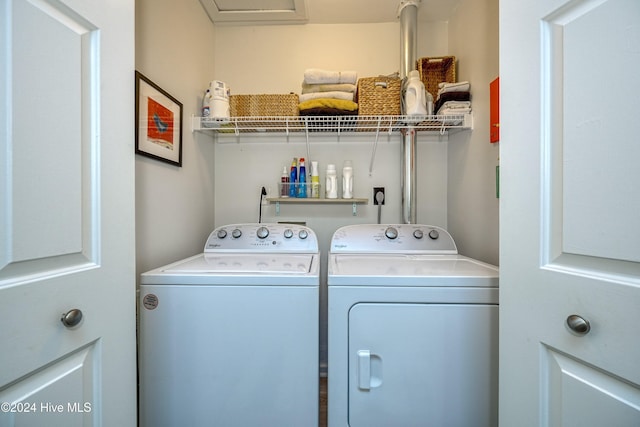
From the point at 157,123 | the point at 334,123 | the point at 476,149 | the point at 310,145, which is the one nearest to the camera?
the point at 157,123

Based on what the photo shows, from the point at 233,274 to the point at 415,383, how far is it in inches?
32.9

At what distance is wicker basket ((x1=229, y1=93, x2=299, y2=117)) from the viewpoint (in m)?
1.72

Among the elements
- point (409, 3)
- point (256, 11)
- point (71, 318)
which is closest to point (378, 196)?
point (409, 3)

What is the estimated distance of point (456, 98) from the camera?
169 cm

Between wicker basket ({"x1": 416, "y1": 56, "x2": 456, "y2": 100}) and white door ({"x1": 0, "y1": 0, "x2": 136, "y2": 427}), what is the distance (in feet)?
5.82

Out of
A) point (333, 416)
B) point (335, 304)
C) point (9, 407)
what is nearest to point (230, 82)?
point (335, 304)

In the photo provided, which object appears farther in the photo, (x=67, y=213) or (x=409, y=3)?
(x=409, y=3)

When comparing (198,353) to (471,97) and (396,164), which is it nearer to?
(396,164)

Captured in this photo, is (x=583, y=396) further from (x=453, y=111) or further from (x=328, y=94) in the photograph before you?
(x=328, y=94)

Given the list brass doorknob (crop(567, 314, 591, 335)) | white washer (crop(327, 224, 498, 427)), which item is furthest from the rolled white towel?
brass doorknob (crop(567, 314, 591, 335))

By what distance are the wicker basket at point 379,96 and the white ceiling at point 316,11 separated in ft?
2.15

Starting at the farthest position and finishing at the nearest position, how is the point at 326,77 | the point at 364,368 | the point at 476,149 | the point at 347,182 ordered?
the point at 347,182
the point at 326,77
the point at 476,149
the point at 364,368

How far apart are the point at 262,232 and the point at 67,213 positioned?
41.5 inches

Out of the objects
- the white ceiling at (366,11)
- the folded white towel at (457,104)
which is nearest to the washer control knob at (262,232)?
the folded white towel at (457,104)
